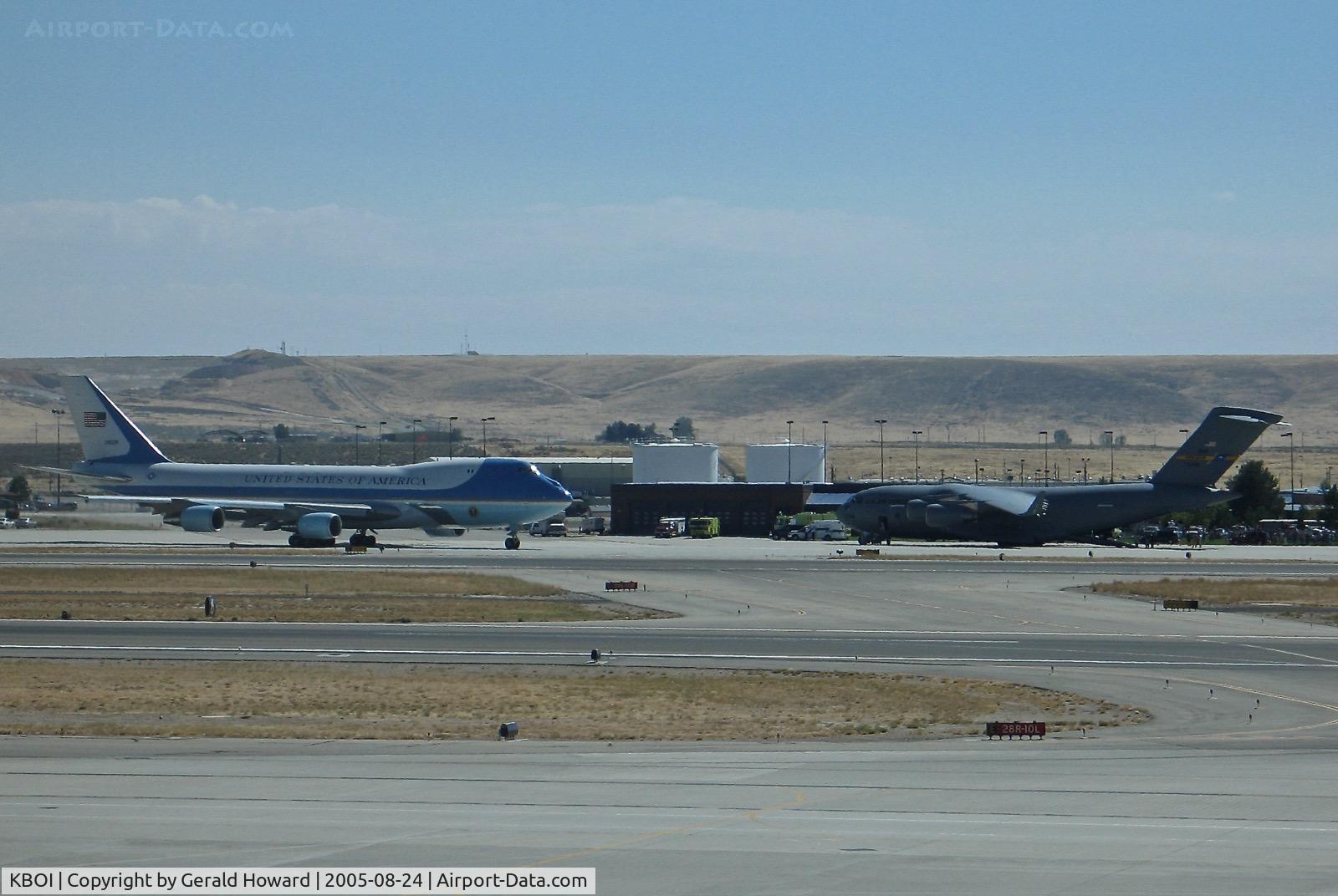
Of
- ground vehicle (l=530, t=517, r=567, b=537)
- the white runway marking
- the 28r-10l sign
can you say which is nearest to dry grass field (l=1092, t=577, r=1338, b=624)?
the white runway marking

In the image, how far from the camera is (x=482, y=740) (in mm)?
24406

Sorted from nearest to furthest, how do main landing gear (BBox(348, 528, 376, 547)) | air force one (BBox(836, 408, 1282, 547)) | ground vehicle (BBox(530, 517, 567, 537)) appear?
main landing gear (BBox(348, 528, 376, 547)) < air force one (BBox(836, 408, 1282, 547)) < ground vehicle (BBox(530, 517, 567, 537))

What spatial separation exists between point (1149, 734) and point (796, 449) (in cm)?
12738

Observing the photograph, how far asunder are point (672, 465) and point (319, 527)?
62.0 metres

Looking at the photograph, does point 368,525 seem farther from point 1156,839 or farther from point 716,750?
point 1156,839

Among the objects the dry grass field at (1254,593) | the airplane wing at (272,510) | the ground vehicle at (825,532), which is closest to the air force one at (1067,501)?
the ground vehicle at (825,532)

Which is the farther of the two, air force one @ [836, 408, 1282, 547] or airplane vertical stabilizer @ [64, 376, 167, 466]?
airplane vertical stabilizer @ [64, 376, 167, 466]

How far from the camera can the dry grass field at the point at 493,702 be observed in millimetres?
25766

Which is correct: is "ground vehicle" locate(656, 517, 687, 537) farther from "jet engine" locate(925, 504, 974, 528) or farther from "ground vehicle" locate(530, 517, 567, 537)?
"jet engine" locate(925, 504, 974, 528)

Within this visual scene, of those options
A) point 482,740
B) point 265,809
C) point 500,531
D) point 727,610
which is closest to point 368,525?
point 500,531

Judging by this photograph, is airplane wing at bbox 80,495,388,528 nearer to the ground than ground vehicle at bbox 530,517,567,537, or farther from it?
farther from it

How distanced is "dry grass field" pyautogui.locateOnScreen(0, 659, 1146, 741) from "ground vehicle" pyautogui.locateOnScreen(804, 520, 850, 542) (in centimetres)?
7557

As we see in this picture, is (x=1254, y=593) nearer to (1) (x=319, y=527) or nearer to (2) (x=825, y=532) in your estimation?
(1) (x=319, y=527)

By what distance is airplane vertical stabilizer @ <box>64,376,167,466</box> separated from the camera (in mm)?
94750
